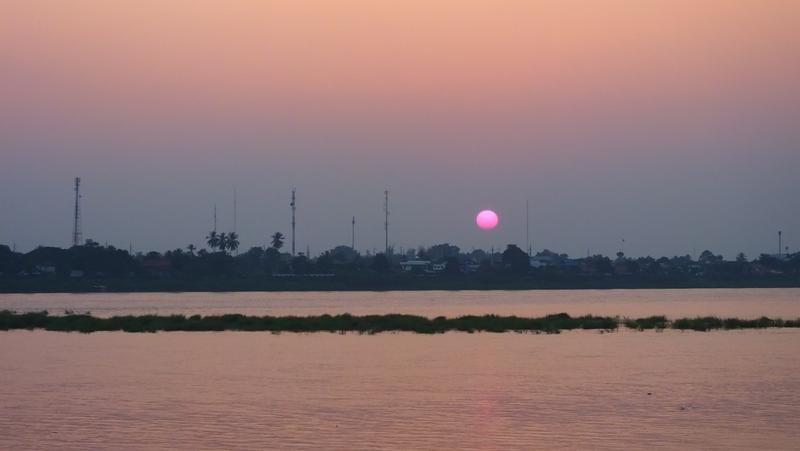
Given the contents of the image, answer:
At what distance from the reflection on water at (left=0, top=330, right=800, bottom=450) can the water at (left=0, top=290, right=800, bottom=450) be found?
8 cm

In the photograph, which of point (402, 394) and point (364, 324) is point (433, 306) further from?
point (402, 394)

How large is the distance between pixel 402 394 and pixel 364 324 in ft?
109

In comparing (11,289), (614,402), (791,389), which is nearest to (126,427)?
(614,402)

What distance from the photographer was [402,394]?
39031 millimetres

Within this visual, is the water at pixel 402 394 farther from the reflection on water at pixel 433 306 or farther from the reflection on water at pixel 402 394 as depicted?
the reflection on water at pixel 433 306

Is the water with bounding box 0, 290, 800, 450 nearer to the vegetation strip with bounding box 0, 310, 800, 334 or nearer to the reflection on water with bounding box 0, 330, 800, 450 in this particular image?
the reflection on water with bounding box 0, 330, 800, 450

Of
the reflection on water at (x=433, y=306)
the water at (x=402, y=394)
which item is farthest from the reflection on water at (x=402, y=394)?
the reflection on water at (x=433, y=306)

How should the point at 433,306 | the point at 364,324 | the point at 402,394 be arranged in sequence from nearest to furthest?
the point at 402,394
the point at 364,324
the point at 433,306

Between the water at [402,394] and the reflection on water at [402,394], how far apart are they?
0.08 metres

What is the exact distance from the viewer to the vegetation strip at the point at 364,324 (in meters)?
71.8

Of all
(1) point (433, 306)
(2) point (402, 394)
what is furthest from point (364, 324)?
(1) point (433, 306)

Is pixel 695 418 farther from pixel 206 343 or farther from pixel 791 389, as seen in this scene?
pixel 206 343

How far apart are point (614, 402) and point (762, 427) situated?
19.5ft

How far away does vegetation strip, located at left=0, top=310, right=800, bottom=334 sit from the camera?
71750mm
